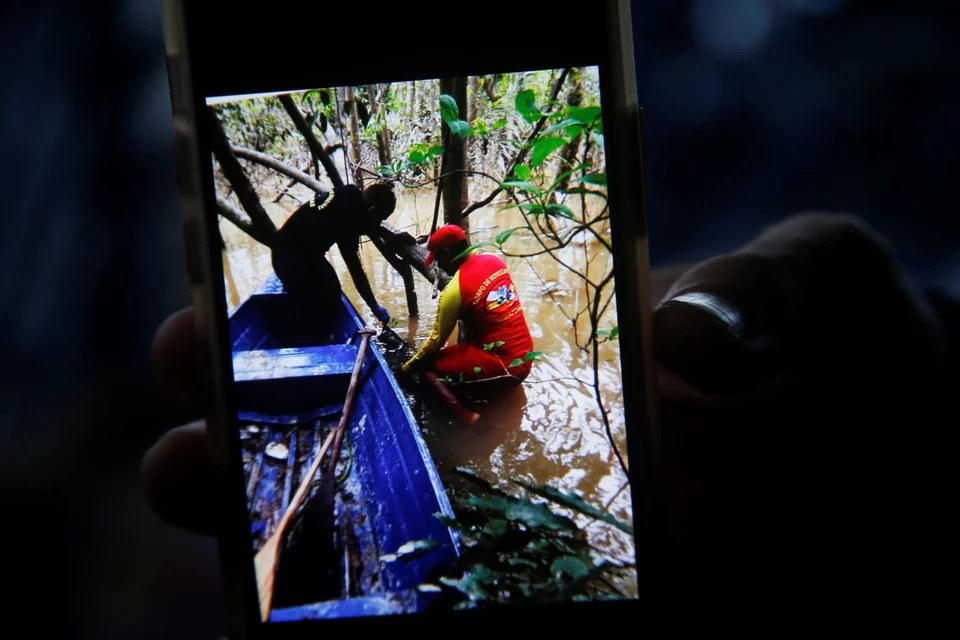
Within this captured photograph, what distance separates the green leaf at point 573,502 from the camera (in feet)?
1.51

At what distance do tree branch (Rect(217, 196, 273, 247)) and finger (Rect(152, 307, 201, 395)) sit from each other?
127mm

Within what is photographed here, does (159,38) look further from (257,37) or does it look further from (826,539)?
(826,539)

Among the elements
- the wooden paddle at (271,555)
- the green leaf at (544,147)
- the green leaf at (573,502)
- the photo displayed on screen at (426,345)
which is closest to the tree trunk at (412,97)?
the photo displayed on screen at (426,345)

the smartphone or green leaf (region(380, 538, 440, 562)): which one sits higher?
the smartphone

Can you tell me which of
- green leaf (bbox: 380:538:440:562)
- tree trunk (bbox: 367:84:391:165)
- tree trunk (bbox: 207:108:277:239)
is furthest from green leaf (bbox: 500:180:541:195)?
green leaf (bbox: 380:538:440:562)

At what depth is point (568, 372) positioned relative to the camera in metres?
0.47

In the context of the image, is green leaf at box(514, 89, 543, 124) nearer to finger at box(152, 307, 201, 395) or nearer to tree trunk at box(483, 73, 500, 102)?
tree trunk at box(483, 73, 500, 102)

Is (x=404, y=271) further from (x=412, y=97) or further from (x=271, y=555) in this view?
(x=271, y=555)

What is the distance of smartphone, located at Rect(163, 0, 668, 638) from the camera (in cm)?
44

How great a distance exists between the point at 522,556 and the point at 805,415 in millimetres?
287

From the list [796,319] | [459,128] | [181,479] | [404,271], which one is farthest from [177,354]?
[796,319]

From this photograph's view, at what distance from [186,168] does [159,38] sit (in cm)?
43

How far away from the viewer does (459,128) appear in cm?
46

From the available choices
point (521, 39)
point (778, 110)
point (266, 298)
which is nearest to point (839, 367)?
point (778, 110)
